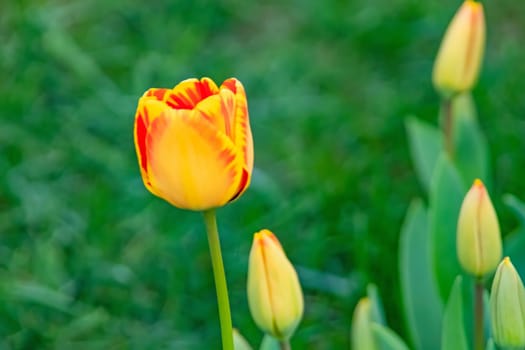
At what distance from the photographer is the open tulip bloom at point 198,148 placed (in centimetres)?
89

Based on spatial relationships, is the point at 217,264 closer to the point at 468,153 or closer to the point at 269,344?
the point at 269,344

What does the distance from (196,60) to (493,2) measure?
0.77 m

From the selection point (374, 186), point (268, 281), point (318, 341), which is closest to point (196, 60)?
point (374, 186)

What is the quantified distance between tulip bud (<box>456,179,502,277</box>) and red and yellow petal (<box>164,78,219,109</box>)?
0.30 metres

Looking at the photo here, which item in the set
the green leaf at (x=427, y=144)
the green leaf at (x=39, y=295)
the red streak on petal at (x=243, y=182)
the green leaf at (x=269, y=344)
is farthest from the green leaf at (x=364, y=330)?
the green leaf at (x=39, y=295)

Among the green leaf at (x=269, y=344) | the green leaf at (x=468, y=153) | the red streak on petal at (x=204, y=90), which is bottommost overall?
the green leaf at (x=269, y=344)

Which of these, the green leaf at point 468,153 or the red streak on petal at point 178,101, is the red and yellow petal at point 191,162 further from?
the green leaf at point 468,153

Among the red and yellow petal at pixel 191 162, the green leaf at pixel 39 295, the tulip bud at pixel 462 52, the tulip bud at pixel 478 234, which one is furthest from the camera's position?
the green leaf at pixel 39 295

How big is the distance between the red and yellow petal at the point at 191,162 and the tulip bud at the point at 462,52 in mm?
583

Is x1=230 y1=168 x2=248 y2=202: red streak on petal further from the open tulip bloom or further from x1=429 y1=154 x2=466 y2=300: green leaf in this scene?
x1=429 y1=154 x2=466 y2=300: green leaf

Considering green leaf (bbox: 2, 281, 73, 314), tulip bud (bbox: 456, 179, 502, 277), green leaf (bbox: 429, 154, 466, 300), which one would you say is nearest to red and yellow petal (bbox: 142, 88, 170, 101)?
tulip bud (bbox: 456, 179, 502, 277)

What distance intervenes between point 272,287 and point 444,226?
1.26 feet

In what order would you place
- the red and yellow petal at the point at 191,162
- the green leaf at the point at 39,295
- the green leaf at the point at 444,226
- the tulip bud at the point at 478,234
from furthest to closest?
the green leaf at the point at 39,295, the green leaf at the point at 444,226, the tulip bud at the point at 478,234, the red and yellow petal at the point at 191,162

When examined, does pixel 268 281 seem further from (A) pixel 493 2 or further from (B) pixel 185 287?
(A) pixel 493 2
